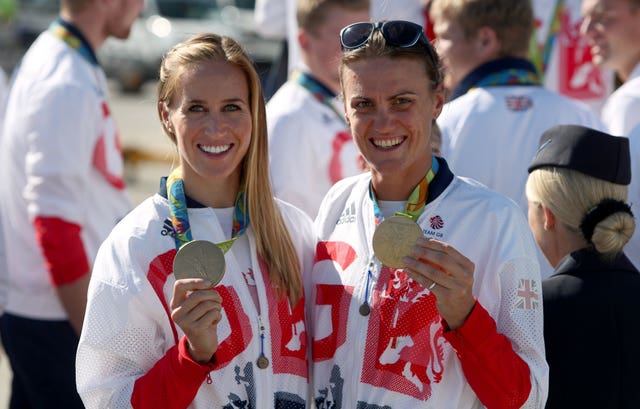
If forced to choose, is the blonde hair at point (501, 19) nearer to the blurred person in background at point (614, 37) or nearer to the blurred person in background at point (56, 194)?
the blurred person in background at point (614, 37)

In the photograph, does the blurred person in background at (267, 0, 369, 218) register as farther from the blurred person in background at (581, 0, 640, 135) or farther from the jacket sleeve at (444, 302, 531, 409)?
the jacket sleeve at (444, 302, 531, 409)

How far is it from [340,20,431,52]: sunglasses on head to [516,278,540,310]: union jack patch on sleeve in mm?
748

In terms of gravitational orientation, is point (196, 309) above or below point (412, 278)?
below

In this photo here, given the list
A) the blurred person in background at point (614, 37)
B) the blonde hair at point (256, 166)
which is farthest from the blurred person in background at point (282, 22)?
the blonde hair at point (256, 166)

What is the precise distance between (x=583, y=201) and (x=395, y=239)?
2.55 feet

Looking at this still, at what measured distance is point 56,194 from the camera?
14.4 feet

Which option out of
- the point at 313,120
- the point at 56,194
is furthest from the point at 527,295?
the point at 56,194

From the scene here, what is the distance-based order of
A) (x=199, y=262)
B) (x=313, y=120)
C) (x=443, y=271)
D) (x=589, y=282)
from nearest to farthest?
(x=443, y=271) → (x=199, y=262) → (x=589, y=282) → (x=313, y=120)

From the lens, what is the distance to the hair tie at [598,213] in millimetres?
3039

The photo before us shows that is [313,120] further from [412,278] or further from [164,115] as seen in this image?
[412,278]

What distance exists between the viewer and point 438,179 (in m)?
2.94

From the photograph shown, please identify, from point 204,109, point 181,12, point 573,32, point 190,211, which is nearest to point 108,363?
point 190,211

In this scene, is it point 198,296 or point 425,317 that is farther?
point 425,317

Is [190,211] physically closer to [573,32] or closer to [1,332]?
[1,332]
